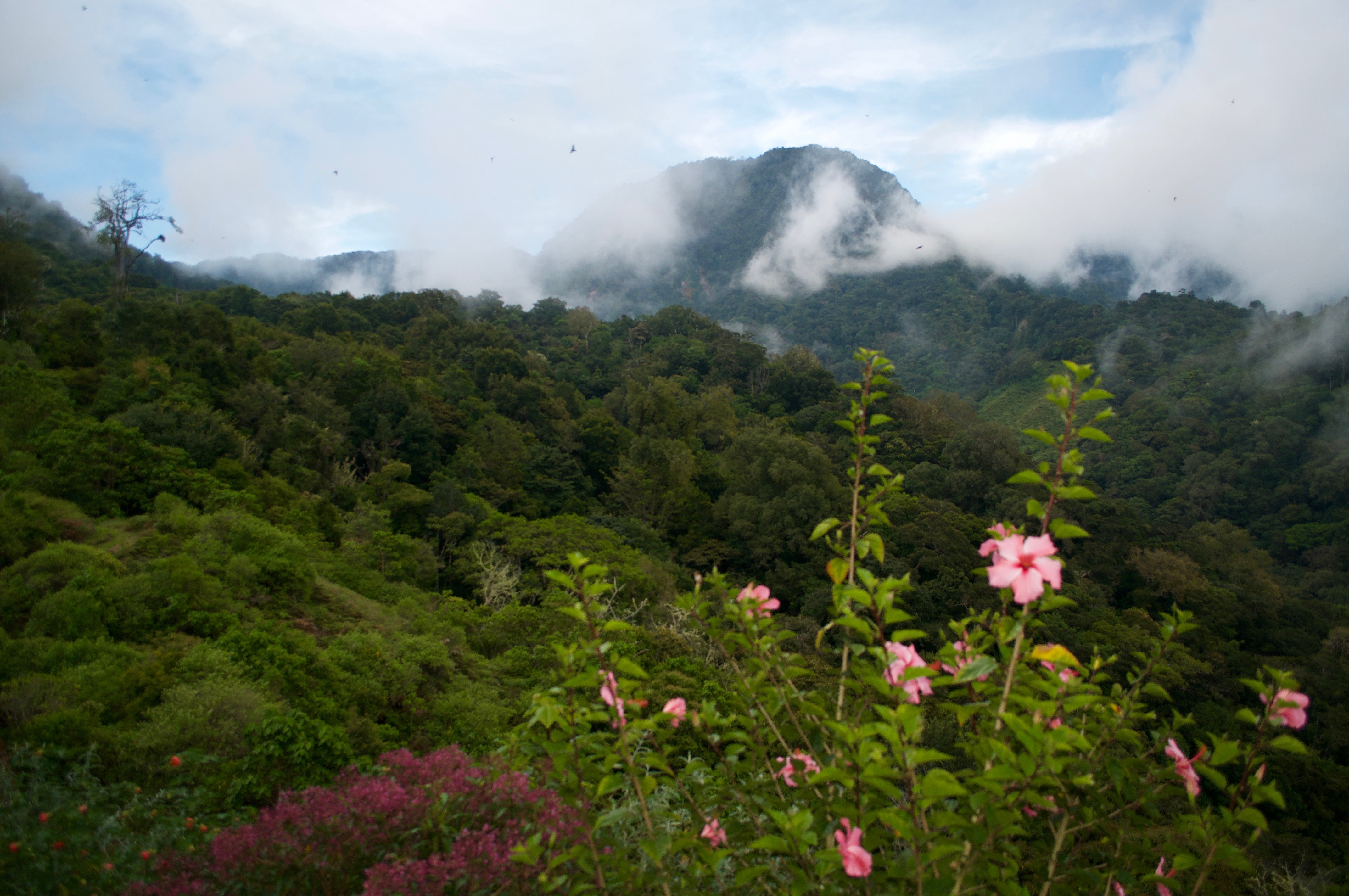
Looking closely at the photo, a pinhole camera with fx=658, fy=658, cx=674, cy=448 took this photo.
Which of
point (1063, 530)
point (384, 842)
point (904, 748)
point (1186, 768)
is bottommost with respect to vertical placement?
point (384, 842)

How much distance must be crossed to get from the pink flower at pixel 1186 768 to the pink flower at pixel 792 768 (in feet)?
2.30

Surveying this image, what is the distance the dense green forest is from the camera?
15.3 ft

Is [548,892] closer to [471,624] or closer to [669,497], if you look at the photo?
[471,624]

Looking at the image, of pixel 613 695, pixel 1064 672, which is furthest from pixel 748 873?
pixel 1064 672

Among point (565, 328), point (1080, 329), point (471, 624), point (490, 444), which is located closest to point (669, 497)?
point (490, 444)

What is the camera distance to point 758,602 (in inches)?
60.9

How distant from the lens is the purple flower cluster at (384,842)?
63.6 inches

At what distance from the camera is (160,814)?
2551 millimetres

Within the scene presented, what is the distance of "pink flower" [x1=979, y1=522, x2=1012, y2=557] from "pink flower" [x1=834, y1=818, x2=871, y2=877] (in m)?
0.59

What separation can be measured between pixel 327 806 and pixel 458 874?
0.55m

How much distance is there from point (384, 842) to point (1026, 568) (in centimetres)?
181

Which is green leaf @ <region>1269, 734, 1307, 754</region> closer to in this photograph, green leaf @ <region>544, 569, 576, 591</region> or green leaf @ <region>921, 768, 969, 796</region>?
green leaf @ <region>921, 768, 969, 796</region>

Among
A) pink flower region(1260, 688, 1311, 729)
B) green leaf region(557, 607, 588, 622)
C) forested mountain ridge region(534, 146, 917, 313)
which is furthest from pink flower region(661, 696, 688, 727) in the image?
forested mountain ridge region(534, 146, 917, 313)

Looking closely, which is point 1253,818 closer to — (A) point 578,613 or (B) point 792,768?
(B) point 792,768
